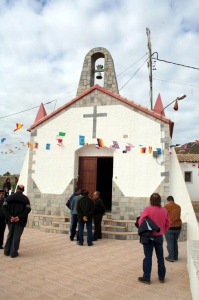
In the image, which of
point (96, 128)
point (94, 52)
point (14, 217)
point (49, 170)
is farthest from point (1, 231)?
point (94, 52)

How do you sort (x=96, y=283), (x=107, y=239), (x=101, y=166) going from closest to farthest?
(x=96, y=283), (x=107, y=239), (x=101, y=166)

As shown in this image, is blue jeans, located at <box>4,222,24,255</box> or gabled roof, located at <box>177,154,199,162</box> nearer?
blue jeans, located at <box>4,222,24,255</box>

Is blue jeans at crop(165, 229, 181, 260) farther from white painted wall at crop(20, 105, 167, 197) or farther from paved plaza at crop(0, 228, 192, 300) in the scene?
white painted wall at crop(20, 105, 167, 197)

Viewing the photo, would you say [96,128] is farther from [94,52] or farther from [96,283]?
[96,283]

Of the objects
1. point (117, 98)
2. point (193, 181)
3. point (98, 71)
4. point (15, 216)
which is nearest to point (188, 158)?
point (193, 181)

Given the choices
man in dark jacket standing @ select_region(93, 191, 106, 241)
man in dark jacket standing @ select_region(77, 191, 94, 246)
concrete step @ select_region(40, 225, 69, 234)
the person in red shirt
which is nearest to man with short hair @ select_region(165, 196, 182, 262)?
the person in red shirt

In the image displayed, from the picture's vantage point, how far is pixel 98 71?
41.2ft

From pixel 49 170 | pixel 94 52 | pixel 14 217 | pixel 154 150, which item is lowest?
pixel 14 217

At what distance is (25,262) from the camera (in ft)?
19.6

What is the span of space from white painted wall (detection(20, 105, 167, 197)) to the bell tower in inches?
85.8

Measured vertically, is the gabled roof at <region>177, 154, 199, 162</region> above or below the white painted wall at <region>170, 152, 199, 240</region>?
above

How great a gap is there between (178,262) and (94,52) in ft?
31.4

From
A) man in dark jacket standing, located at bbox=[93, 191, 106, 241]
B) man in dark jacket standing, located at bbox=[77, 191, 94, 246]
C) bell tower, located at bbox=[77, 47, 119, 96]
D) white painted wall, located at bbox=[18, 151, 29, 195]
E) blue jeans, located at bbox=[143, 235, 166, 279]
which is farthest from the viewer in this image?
bell tower, located at bbox=[77, 47, 119, 96]

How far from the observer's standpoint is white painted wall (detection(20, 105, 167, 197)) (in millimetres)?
9703
